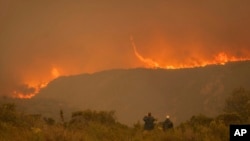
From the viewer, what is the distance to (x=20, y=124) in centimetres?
1927

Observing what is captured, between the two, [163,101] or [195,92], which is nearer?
[195,92]

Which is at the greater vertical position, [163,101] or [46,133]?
[163,101]

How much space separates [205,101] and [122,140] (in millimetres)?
127855

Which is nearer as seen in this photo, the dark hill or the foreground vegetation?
the foreground vegetation

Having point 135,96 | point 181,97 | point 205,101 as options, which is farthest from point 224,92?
point 135,96

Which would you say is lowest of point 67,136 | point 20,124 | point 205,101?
point 67,136

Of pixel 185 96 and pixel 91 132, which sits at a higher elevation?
pixel 185 96

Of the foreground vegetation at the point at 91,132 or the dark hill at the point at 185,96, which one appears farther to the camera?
the dark hill at the point at 185,96

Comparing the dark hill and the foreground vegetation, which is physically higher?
the dark hill

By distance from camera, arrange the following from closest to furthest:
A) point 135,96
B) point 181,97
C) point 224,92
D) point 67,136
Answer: point 67,136 < point 224,92 < point 181,97 < point 135,96

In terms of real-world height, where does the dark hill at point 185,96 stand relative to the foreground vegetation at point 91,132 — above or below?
above

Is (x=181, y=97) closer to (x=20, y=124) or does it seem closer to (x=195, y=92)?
(x=195, y=92)

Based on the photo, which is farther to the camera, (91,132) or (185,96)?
(185,96)

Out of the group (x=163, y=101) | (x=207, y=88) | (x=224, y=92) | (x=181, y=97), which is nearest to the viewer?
(x=224, y=92)
